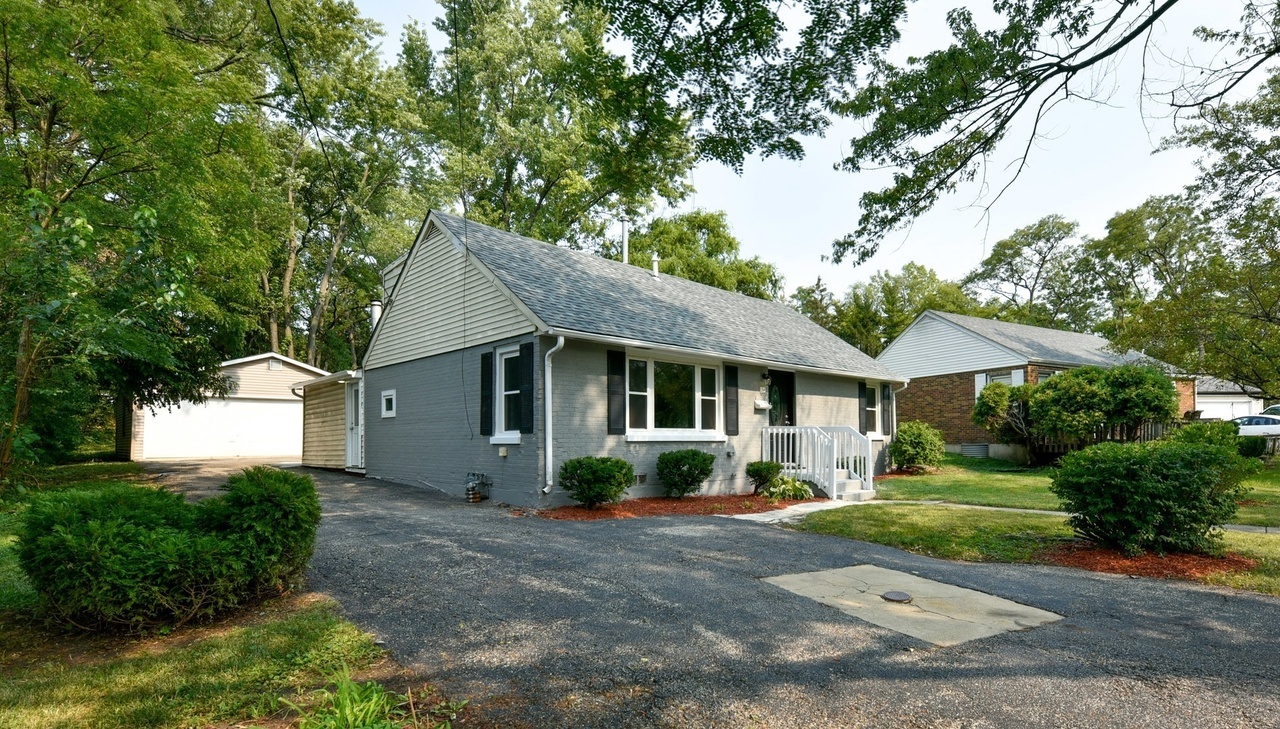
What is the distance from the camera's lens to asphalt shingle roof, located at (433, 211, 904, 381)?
1109 cm

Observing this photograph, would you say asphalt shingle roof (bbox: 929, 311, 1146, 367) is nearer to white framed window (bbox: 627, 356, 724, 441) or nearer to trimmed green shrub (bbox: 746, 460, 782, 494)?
trimmed green shrub (bbox: 746, 460, 782, 494)

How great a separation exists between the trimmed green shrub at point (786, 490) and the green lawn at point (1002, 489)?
5.59 ft

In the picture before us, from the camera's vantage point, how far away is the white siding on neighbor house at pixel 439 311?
11291 millimetres

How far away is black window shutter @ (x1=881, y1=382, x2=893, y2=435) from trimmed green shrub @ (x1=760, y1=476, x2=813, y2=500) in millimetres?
6484

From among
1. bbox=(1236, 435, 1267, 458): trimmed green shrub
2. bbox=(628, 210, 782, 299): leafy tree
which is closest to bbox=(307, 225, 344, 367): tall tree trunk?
bbox=(628, 210, 782, 299): leafy tree

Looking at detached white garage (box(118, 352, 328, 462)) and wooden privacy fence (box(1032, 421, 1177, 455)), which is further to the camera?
detached white garage (box(118, 352, 328, 462))

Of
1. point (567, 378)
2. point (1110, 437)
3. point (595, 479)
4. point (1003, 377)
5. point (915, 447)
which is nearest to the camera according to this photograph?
point (595, 479)

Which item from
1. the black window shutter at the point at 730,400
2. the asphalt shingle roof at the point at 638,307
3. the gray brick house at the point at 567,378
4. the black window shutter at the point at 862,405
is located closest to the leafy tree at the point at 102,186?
the gray brick house at the point at 567,378

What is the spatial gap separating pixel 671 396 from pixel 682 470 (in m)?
1.60

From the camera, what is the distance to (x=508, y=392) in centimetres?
1113

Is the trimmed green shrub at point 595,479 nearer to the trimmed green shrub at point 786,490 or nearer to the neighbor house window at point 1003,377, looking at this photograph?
the trimmed green shrub at point 786,490

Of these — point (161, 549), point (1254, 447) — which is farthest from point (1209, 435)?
point (1254, 447)

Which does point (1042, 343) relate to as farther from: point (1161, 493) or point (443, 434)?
point (443, 434)

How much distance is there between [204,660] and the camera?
3.59 metres
